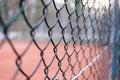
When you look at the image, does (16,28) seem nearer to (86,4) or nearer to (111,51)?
(86,4)

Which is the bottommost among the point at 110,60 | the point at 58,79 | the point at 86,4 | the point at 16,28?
the point at 16,28

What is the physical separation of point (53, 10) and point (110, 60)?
→ 184 centimetres

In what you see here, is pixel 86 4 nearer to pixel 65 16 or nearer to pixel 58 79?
pixel 65 16

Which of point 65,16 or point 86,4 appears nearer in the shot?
point 65,16

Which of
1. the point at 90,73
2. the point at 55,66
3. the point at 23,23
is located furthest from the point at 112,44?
the point at 23,23

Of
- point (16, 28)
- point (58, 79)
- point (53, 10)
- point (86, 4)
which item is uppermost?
point (86, 4)

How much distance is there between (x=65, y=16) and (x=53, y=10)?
121mm

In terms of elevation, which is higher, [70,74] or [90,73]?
[90,73]

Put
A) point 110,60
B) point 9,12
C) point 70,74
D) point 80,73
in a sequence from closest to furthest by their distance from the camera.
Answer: point 9,12 → point 70,74 → point 80,73 → point 110,60

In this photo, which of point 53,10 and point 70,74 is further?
point 70,74

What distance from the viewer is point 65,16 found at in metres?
1.02

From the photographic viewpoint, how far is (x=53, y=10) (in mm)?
908

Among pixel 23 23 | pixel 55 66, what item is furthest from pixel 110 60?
pixel 23 23

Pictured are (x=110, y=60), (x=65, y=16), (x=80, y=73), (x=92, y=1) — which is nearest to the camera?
(x=65, y=16)
